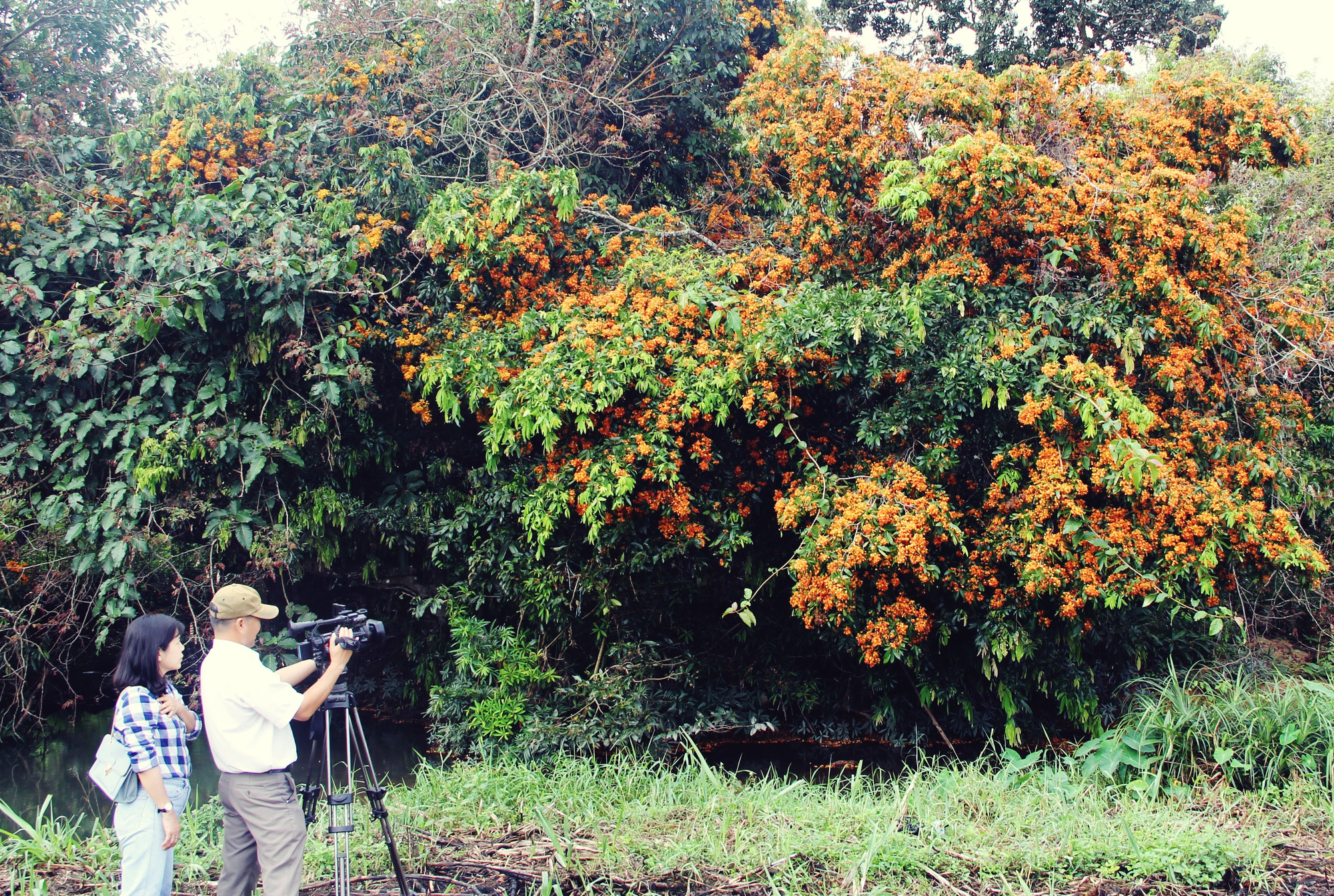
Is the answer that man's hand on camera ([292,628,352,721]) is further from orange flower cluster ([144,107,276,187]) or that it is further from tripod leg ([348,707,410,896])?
Result: orange flower cluster ([144,107,276,187])

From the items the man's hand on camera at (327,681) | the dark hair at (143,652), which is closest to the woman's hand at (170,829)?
the dark hair at (143,652)

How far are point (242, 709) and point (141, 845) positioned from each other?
22.1 inches

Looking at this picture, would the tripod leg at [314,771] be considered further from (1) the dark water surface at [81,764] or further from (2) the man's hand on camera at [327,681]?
(1) the dark water surface at [81,764]

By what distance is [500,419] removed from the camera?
4.76 m

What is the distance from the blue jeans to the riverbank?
2.12 ft

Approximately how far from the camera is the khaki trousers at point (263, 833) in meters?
2.28

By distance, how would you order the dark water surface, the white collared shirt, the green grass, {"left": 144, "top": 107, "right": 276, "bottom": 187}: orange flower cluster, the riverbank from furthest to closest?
{"left": 144, "top": 107, "right": 276, "bottom": 187}: orange flower cluster, the dark water surface, the green grass, the riverbank, the white collared shirt

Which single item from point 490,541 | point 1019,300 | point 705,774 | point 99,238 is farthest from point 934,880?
point 99,238

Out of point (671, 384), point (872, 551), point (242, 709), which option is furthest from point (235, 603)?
point (872, 551)

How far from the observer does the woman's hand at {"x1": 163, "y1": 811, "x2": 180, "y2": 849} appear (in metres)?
2.38

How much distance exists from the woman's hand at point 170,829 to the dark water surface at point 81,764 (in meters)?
2.56

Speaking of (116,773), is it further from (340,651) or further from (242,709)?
(340,651)

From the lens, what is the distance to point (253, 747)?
230 cm

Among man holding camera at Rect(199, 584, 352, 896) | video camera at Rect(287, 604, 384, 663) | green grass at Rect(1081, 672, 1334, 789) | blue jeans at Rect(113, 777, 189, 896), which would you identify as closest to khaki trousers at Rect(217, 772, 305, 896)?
man holding camera at Rect(199, 584, 352, 896)
